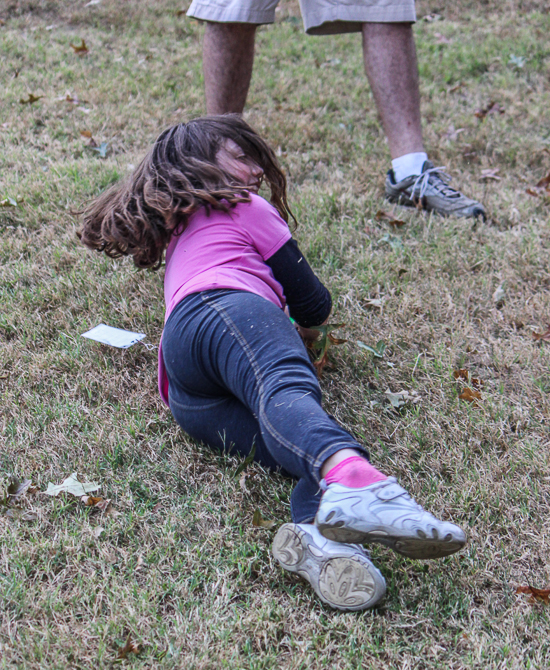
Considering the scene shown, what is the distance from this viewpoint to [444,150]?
3.82m

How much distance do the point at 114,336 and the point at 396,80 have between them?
1.95 m

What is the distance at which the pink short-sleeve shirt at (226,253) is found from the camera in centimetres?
184

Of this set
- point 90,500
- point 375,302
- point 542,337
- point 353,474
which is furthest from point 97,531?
point 542,337

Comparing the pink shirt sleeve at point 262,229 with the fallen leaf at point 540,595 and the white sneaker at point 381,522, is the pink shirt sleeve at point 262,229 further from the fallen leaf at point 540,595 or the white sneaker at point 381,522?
the fallen leaf at point 540,595

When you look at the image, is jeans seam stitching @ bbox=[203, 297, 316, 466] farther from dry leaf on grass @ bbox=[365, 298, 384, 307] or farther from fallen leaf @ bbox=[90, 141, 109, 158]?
fallen leaf @ bbox=[90, 141, 109, 158]

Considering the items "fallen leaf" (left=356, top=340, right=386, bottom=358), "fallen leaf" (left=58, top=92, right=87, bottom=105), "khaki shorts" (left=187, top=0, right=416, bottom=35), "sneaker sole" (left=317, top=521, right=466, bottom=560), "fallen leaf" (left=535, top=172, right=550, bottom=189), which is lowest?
"fallen leaf" (left=356, top=340, right=386, bottom=358)

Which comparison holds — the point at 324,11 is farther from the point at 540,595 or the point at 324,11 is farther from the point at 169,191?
the point at 540,595

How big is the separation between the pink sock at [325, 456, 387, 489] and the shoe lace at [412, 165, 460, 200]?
209cm

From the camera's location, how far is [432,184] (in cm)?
324

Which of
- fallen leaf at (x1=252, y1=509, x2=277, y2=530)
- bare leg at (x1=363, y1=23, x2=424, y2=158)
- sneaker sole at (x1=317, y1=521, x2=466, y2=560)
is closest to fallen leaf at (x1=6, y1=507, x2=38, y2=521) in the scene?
fallen leaf at (x1=252, y1=509, x2=277, y2=530)

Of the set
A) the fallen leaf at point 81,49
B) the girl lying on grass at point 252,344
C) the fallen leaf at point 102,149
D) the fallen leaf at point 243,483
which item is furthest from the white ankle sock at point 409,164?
the fallen leaf at point 81,49

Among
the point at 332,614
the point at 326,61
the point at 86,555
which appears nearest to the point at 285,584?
the point at 332,614

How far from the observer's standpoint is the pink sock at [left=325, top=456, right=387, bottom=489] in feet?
4.52

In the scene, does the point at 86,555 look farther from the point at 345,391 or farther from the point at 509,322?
the point at 509,322
